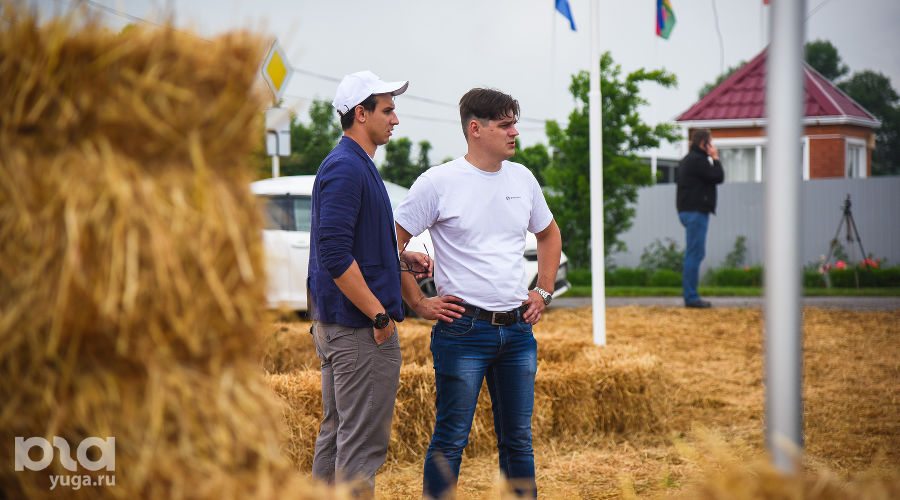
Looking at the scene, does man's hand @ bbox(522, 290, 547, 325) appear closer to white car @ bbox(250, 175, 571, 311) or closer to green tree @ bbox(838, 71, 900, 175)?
white car @ bbox(250, 175, 571, 311)

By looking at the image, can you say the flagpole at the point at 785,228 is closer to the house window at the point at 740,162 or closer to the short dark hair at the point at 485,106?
the short dark hair at the point at 485,106

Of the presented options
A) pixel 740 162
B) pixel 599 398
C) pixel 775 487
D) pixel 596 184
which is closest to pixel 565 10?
pixel 596 184

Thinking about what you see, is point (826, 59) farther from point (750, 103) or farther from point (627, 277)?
point (627, 277)

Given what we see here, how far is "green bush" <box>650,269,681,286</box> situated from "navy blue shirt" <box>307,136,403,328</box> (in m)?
12.1

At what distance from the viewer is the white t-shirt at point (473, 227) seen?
3295 mm

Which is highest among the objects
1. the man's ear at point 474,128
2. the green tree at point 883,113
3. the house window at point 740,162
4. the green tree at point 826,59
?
the green tree at point 826,59

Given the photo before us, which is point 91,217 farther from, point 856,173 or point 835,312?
point 856,173

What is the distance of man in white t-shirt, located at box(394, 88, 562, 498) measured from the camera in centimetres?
324

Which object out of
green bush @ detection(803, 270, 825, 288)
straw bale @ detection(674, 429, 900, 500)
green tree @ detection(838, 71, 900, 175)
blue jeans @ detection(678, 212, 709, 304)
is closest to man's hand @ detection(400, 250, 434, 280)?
straw bale @ detection(674, 429, 900, 500)

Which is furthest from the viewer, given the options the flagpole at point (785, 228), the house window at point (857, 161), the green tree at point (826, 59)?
the green tree at point (826, 59)

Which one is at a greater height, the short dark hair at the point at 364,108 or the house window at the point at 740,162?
the house window at the point at 740,162

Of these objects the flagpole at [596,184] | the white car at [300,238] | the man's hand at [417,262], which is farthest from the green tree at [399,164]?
the man's hand at [417,262]

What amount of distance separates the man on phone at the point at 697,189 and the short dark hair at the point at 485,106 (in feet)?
20.4

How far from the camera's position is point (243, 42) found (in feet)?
4.93
